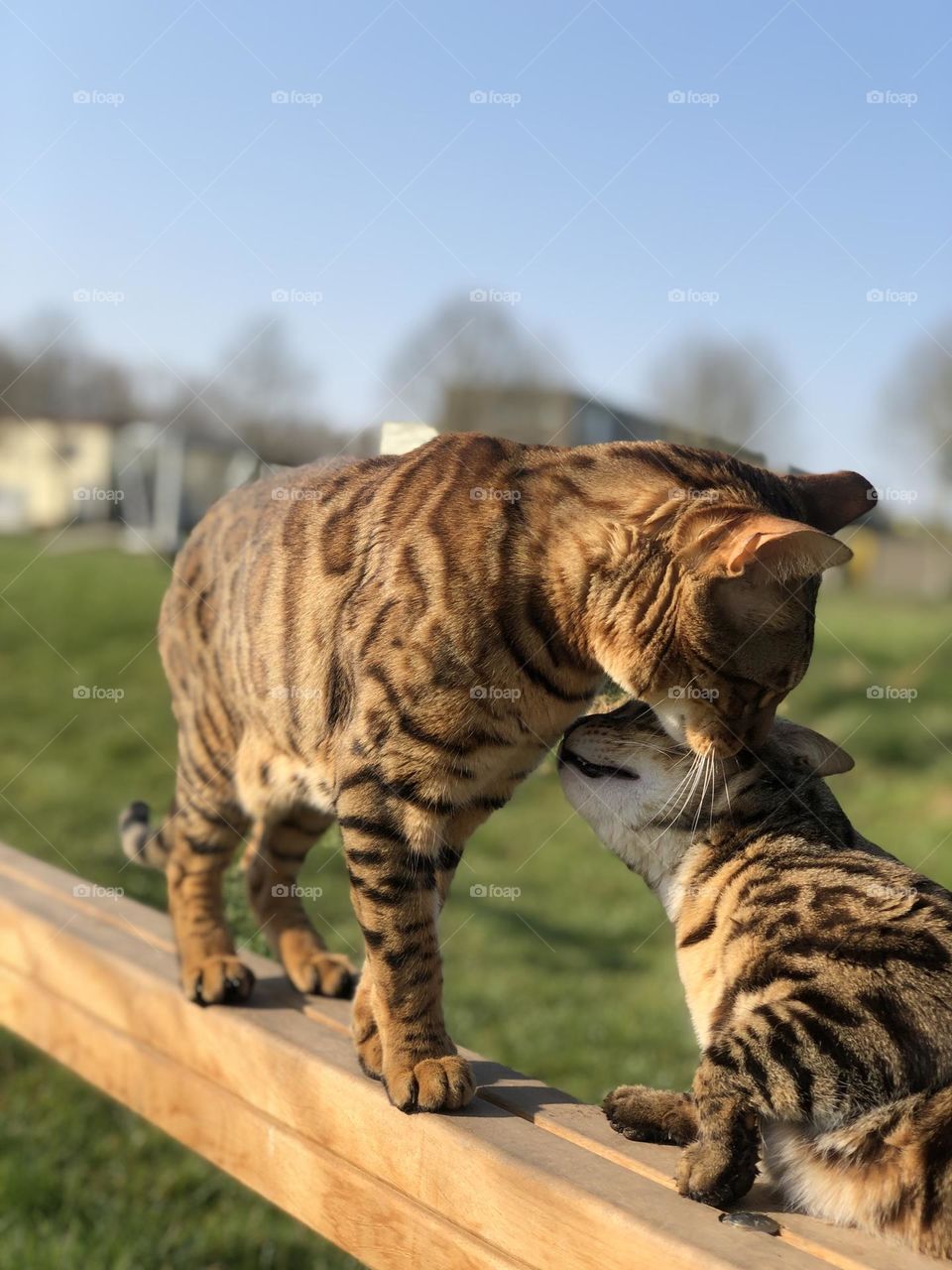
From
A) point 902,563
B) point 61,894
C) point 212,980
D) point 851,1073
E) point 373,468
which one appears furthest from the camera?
point 902,563

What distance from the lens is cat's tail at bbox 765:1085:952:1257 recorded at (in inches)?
65.4

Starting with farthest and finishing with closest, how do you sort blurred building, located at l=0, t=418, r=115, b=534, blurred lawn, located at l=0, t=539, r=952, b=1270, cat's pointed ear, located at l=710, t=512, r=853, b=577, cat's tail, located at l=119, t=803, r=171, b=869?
blurred building, located at l=0, t=418, r=115, b=534, blurred lawn, located at l=0, t=539, r=952, b=1270, cat's tail, located at l=119, t=803, r=171, b=869, cat's pointed ear, located at l=710, t=512, r=853, b=577

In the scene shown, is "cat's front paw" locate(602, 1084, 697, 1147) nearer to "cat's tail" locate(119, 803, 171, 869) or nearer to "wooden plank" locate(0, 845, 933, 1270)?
"wooden plank" locate(0, 845, 933, 1270)

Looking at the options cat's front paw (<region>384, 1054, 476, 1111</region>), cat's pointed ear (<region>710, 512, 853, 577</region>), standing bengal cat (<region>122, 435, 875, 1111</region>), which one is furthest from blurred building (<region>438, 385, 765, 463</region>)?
cat's front paw (<region>384, 1054, 476, 1111</region>)

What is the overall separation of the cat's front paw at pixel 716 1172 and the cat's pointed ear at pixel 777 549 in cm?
85

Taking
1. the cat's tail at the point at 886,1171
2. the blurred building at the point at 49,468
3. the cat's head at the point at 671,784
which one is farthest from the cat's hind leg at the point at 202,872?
the blurred building at the point at 49,468

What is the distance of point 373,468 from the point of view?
2486 millimetres

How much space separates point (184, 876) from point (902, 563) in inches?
176

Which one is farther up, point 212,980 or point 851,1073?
point 851,1073

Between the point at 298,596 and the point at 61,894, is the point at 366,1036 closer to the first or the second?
the point at 298,596

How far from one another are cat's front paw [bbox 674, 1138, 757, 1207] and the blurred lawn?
994 mm

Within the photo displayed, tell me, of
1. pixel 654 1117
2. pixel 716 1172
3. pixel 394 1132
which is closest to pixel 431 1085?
pixel 394 1132

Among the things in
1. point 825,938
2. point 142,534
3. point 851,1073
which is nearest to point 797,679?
point 825,938

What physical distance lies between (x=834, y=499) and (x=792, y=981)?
0.86 metres
